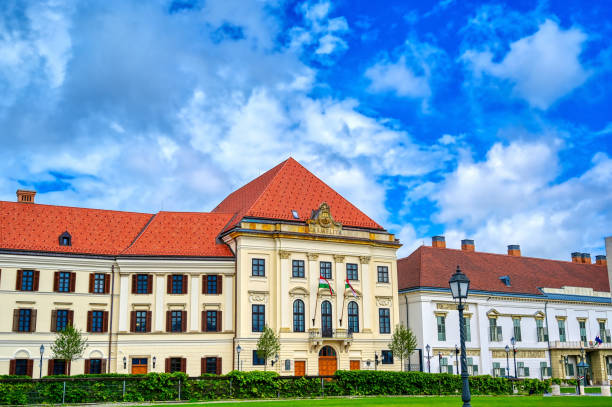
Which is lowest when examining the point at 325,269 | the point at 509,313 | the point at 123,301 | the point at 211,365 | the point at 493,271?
the point at 211,365

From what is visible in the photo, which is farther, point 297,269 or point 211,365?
point 297,269

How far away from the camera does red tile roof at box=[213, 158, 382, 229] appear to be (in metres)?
55.5

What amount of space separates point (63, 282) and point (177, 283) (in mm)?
8642

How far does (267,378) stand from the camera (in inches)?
1519

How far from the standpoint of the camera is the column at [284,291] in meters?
52.2

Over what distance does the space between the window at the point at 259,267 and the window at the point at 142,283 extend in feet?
27.8

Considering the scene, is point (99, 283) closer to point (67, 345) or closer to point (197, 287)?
point (67, 345)

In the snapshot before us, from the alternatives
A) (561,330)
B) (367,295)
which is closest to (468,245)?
(561,330)

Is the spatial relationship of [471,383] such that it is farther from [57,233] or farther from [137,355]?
[57,233]

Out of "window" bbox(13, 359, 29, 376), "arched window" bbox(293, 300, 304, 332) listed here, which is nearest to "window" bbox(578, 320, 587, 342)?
"arched window" bbox(293, 300, 304, 332)

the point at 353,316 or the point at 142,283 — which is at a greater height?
the point at 142,283

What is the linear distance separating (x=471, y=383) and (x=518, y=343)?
23257 mm

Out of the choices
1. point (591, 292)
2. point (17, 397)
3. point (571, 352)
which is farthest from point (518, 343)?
point (17, 397)

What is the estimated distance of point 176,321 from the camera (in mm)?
51781
